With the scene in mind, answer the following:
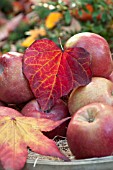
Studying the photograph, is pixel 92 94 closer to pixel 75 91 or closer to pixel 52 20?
pixel 75 91

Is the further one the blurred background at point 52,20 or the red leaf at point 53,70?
the blurred background at point 52,20

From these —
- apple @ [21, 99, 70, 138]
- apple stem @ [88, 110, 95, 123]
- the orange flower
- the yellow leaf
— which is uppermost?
apple stem @ [88, 110, 95, 123]

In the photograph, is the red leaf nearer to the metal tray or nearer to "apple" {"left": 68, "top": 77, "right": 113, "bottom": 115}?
"apple" {"left": 68, "top": 77, "right": 113, "bottom": 115}

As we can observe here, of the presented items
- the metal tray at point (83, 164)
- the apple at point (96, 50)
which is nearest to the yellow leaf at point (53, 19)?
the apple at point (96, 50)

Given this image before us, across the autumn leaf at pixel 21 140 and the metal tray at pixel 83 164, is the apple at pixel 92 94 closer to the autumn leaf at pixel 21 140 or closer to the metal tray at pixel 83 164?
the autumn leaf at pixel 21 140

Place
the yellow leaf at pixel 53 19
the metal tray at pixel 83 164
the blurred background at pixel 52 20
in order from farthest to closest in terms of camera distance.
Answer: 1. the yellow leaf at pixel 53 19
2. the blurred background at pixel 52 20
3. the metal tray at pixel 83 164

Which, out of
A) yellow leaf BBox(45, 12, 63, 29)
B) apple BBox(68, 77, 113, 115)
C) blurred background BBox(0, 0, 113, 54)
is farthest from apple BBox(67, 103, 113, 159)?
yellow leaf BBox(45, 12, 63, 29)
